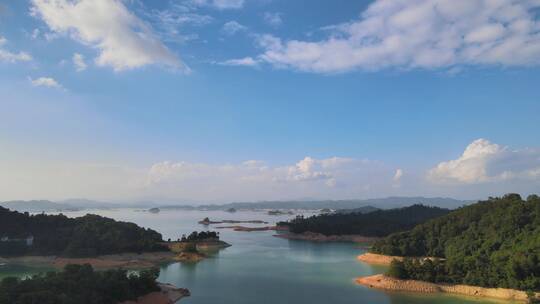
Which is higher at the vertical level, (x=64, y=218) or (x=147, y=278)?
(x=64, y=218)

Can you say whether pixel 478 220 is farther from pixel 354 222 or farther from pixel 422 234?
pixel 354 222

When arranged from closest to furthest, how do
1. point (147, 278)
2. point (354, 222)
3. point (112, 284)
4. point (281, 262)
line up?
point (112, 284) < point (147, 278) < point (281, 262) < point (354, 222)

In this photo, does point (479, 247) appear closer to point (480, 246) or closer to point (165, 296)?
point (480, 246)

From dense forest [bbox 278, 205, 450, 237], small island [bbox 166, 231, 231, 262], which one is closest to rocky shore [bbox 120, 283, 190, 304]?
small island [bbox 166, 231, 231, 262]

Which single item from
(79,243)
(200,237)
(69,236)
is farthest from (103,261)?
(200,237)

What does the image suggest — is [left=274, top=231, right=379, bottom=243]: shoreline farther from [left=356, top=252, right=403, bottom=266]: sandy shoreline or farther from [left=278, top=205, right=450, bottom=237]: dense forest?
[left=356, top=252, right=403, bottom=266]: sandy shoreline

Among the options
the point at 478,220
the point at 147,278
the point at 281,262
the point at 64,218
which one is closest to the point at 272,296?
the point at 147,278

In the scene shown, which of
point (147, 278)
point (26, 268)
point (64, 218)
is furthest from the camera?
point (64, 218)
